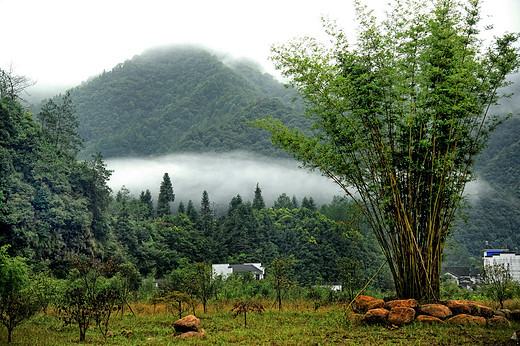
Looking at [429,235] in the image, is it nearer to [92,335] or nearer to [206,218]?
[92,335]

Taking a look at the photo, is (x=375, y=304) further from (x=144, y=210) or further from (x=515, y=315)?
(x=144, y=210)

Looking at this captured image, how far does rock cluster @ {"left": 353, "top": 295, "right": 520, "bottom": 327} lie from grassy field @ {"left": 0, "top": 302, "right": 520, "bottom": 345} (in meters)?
0.21

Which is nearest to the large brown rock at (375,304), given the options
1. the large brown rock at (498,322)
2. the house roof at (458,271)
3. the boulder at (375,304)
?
the boulder at (375,304)

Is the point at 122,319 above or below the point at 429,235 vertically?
below

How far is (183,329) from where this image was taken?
23.2ft

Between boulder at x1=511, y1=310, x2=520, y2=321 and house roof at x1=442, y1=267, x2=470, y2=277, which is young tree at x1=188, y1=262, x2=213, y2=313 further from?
house roof at x1=442, y1=267, x2=470, y2=277

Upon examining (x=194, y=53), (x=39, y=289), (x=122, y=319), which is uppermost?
(x=194, y=53)

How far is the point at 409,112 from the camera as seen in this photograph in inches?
311

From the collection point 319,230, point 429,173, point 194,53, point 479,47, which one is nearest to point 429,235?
point 429,173

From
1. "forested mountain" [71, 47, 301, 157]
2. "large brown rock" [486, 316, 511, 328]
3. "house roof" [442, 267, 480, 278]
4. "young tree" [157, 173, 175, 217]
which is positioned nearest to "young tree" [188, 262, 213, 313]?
"large brown rock" [486, 316, 511, 328]

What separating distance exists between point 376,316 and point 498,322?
198 cm

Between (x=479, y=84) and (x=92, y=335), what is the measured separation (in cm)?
872

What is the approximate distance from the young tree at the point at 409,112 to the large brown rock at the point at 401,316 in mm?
925

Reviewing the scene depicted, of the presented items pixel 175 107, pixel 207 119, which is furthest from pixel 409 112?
pixel 175 107
